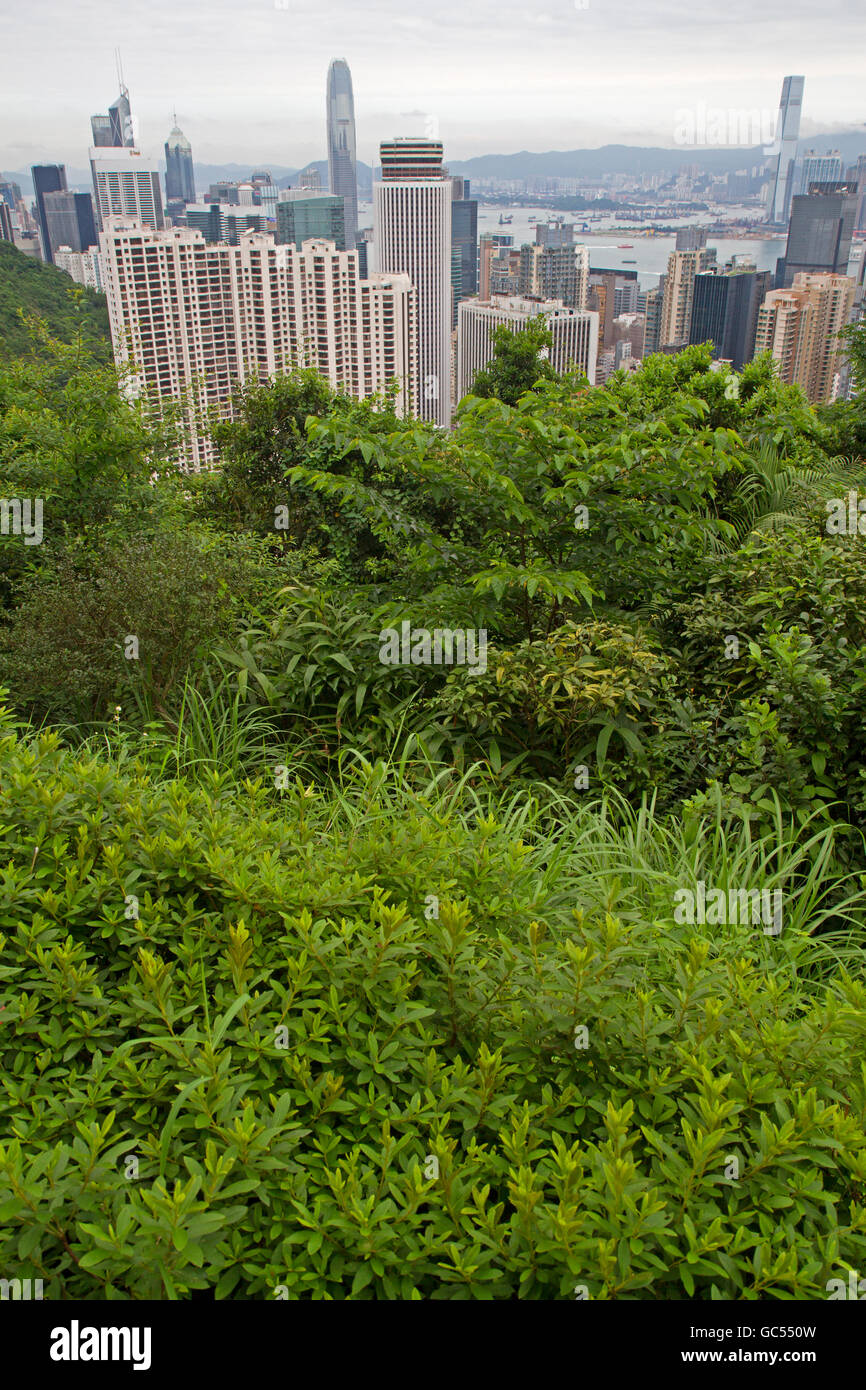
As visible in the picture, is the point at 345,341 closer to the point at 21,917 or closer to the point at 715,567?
the point at 715,567

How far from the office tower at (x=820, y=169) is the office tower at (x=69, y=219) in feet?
129

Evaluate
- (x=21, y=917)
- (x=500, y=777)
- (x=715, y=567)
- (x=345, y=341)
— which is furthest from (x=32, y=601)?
(x=345, y=341)

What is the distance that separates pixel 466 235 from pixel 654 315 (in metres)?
33.8

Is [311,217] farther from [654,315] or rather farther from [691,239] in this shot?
[654,315]

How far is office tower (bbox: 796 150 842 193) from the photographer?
3828 cm

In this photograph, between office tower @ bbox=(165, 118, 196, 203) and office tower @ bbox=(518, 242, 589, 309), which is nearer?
office tower @ bbox=(518, 242, 589, 309)

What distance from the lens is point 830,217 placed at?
111 ft

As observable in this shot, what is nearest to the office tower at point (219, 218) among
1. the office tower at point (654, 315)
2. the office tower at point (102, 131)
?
the office tower at point (102, 131)

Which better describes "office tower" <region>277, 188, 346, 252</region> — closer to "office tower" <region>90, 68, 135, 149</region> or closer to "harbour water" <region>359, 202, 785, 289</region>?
"harbour water" <region>359, 202, 785, 289</region>

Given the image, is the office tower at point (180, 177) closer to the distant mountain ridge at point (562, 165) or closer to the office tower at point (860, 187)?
the distant mountain ridge at point (562, 165)

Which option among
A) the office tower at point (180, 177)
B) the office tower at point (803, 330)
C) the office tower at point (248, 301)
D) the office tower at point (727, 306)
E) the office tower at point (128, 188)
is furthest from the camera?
the office tower at point (180, 177)

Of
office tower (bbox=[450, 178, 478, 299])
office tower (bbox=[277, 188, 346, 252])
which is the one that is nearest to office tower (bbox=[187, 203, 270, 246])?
office tower (bbox=[277, 188, 346, 252])

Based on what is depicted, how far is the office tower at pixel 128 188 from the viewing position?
39.0 metres

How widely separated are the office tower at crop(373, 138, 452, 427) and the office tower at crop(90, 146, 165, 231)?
33.7 ft
